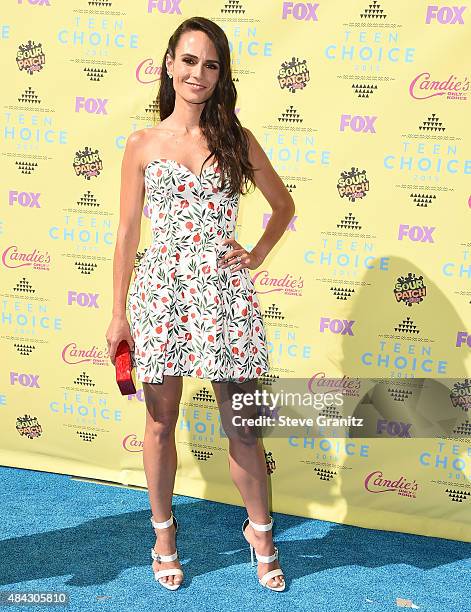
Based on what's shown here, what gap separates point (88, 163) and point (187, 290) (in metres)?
1.35

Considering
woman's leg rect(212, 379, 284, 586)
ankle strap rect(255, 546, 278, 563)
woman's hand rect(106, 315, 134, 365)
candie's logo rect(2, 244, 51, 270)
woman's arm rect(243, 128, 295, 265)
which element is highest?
woman's arm rect(243, 128, 295, 265)

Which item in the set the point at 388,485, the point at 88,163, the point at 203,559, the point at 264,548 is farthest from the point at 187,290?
the point at 388,485

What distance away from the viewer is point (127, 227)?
303cm

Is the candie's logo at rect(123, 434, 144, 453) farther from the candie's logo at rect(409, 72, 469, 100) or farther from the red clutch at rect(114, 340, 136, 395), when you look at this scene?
the candie's logo at rect(409, 72, 469, 100)

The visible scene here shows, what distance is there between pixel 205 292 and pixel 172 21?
5.03 ft

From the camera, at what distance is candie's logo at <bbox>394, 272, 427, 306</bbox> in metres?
3.66

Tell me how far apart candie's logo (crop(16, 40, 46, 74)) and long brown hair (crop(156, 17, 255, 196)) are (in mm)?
1217

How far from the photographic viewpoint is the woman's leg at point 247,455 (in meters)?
3.09

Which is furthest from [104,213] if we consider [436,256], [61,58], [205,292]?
[436,256]

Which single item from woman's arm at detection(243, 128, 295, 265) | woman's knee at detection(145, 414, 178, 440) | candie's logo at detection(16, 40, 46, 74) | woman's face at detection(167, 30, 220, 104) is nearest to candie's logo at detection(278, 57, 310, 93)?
woman's arm at detection(243, 128, 295, 265)

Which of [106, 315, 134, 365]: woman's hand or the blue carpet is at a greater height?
[106, 315, 134, 365]: woman's hand

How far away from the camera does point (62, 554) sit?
3.35 meters

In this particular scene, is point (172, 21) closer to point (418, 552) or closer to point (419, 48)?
point (419, 48)

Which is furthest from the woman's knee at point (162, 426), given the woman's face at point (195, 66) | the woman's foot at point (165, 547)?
the woman's face at point (195, 66)
